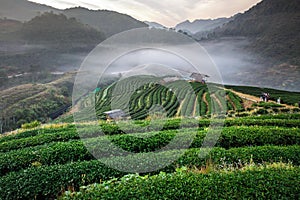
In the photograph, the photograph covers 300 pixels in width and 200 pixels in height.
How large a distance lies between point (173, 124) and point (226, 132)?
3.47 m

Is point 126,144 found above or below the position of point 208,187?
below

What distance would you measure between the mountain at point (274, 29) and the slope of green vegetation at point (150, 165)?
147 m

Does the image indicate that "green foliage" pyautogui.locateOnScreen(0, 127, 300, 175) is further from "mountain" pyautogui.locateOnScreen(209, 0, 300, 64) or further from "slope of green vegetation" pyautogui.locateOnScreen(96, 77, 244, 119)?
"mountain" pyautogui.locateOnScreen(209, 0, 300, 64)

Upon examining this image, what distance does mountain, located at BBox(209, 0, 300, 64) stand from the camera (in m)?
138

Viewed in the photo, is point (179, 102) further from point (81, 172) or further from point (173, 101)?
point (81, 172)

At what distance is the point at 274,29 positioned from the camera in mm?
154125

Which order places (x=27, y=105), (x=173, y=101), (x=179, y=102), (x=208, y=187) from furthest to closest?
(x=27, y=105)
(x=173, y=101)
(x=179, y=102)
(x=208, y=187)

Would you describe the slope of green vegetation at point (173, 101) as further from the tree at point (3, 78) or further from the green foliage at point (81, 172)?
the tree at point (3, 78)

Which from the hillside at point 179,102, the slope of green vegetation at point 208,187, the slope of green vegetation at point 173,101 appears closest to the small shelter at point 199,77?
the slope of green vegetation at point 173,101

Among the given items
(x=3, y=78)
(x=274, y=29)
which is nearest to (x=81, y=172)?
(x=3, y=78)

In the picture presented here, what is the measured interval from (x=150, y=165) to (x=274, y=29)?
609ft

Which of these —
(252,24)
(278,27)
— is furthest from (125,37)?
(252,24)

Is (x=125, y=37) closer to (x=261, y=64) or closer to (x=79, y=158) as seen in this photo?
(x=79, y=158)

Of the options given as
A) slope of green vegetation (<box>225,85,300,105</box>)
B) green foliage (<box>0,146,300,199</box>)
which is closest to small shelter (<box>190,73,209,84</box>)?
slope of green vegetation (<box>225,85,300,105</box>)
